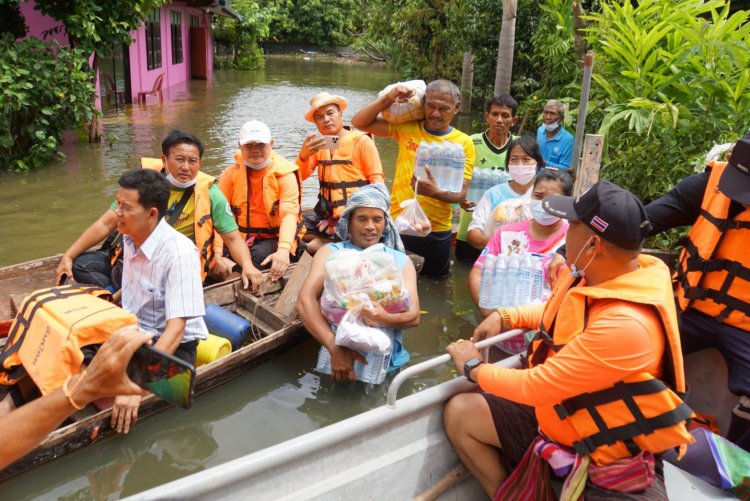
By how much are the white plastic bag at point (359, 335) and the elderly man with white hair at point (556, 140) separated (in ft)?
13.2

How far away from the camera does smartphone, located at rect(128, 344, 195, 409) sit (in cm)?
176

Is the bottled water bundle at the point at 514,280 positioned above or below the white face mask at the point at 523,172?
below

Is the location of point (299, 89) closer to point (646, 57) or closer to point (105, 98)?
point (105, 98)

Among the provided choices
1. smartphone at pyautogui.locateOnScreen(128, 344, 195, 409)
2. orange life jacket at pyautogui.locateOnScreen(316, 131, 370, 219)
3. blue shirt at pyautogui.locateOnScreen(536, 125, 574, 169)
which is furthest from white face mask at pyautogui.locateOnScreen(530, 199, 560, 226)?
blue shirt at pyautogui.locateOnScreen(536, 125, 574, 169)

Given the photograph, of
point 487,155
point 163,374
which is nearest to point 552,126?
point 487,155

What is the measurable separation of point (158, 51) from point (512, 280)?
62.1ft

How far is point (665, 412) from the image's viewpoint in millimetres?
2320

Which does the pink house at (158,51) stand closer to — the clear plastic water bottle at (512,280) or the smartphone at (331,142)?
the smartphone at (331,142)

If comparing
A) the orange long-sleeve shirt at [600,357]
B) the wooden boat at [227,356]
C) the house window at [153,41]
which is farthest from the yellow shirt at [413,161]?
the house window at [153,41]

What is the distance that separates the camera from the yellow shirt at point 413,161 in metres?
5.41

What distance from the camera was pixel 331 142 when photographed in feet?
18.0

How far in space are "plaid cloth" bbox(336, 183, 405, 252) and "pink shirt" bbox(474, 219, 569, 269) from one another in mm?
663

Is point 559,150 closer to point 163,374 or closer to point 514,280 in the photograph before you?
point 514,280

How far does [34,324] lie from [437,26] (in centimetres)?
1558
